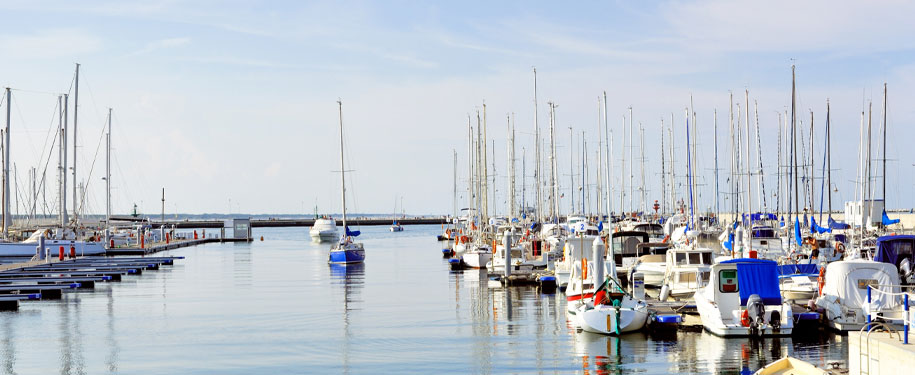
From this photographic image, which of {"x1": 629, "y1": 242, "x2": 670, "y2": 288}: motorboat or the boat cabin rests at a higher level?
the boat cabin

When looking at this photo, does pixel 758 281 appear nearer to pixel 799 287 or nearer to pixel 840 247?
pixel 799 287

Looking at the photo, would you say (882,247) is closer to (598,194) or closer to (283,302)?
(283,302)

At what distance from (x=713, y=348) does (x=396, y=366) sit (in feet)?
29.4

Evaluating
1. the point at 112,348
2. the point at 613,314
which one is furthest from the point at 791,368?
the point at 112,348

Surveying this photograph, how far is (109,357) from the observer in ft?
94.1

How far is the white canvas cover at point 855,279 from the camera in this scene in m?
30.0

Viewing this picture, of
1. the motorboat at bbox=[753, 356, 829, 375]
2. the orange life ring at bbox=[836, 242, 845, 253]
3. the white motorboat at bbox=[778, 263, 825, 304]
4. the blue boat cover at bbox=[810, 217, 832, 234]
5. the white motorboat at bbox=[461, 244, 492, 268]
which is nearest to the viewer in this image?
the motorboat at bbox=[753, 356, 829, 375]

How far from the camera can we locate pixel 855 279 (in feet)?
98.7

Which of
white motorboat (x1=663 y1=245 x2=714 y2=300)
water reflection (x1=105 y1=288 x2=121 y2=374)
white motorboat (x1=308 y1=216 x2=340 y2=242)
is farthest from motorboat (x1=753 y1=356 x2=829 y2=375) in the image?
white motorboat (x1=308 y1=216 x2=340 y2=242)

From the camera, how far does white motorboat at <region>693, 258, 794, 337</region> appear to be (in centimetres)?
2884

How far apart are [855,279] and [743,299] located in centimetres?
357

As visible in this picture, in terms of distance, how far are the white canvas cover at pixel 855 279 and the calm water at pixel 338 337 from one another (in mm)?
1479

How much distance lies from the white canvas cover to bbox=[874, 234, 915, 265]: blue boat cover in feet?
21.1

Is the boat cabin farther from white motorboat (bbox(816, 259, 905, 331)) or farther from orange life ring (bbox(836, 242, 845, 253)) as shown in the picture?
orange life ring (bbox(836, 242, 845, 253))
